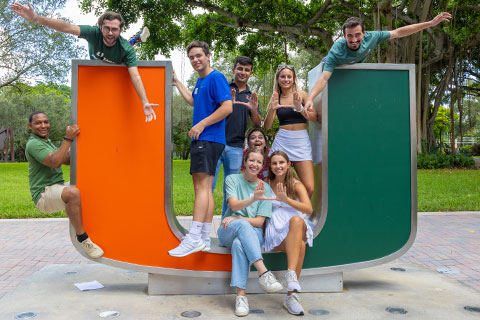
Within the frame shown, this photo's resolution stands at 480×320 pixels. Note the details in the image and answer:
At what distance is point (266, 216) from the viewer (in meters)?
3.63

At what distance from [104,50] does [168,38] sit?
11.5 metres

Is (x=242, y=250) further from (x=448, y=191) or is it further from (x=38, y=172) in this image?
(x=448, y=191)

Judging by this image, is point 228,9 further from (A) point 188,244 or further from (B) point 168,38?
(A) point 188,244

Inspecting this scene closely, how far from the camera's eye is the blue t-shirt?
3.57 m

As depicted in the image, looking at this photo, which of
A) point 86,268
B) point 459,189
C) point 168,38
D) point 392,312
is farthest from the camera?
point 168,38

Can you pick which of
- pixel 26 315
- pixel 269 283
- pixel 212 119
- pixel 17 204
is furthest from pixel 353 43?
pixel 17 204

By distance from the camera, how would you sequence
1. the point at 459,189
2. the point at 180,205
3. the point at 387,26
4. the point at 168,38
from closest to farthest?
the point at 180,205 → the point at 459,189 → the point at 387,26 → the point at 168,38

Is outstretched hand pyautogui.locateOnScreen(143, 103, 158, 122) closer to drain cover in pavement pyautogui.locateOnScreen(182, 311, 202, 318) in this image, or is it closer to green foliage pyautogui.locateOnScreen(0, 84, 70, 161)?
drain cover in pavement pyautogui.locateOnScreen(182, 311, 202, 318)

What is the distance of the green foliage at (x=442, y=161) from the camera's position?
15.6 meters

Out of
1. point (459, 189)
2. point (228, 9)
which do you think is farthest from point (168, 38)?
point (459, 189)

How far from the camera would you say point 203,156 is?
356 cm

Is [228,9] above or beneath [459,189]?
above

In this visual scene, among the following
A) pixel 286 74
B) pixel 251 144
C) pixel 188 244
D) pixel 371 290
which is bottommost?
pixel 371 290

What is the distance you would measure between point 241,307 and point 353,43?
225cm
